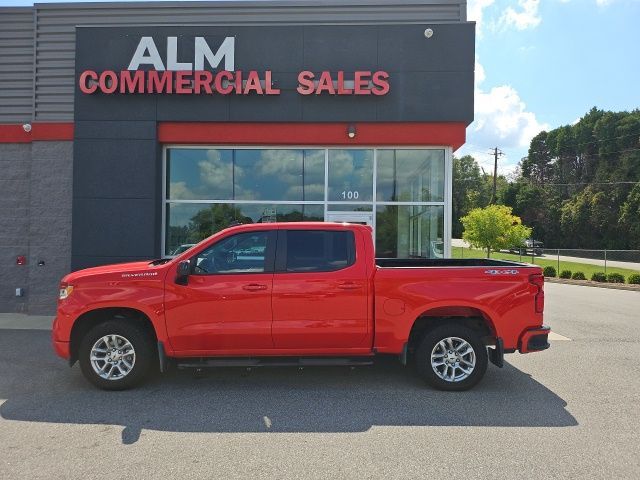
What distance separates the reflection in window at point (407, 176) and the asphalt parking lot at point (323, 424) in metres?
4.69

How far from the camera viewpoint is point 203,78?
33.8ft

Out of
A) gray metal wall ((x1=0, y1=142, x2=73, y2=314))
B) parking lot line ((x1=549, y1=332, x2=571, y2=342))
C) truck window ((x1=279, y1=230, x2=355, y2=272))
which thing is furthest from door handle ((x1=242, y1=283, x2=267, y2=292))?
gray metal wall ((x1=0, y1=142, x2=73, y2=314))

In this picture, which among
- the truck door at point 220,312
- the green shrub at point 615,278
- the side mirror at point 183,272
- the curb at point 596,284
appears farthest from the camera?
the green shrub at point 615,278

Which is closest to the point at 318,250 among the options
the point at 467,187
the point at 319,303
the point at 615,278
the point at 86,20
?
the point at 319,303

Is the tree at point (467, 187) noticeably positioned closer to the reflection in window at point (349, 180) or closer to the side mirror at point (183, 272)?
the reflection in window at point (349, 180)

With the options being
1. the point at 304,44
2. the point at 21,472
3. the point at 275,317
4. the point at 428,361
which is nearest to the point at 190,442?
the point at 21,472

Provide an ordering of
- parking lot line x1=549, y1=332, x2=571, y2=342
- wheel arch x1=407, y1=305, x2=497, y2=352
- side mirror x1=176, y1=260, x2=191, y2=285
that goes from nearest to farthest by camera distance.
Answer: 1. side mirror x1=176, y1=260, x2=191, y2=285
2. wheel arch x1=407, y1=305, x2=497, y2=352
3. parking lot line x1=549, y1=332, x2=571, y2=342

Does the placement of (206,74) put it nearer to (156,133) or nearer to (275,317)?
(156,133)

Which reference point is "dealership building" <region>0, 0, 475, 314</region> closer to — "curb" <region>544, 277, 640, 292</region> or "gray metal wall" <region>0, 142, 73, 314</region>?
"gray metal wall" <region>0, 142, 73, 314</region>

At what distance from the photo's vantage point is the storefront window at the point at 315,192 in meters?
10.8

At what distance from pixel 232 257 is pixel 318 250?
1022mm

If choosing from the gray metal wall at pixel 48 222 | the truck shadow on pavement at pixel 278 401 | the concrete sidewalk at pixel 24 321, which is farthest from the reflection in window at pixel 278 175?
the truck shadow on pavement at pixel 278 401

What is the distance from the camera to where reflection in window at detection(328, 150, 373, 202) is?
35.6 ft

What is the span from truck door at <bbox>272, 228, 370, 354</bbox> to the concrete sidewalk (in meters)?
6.10
